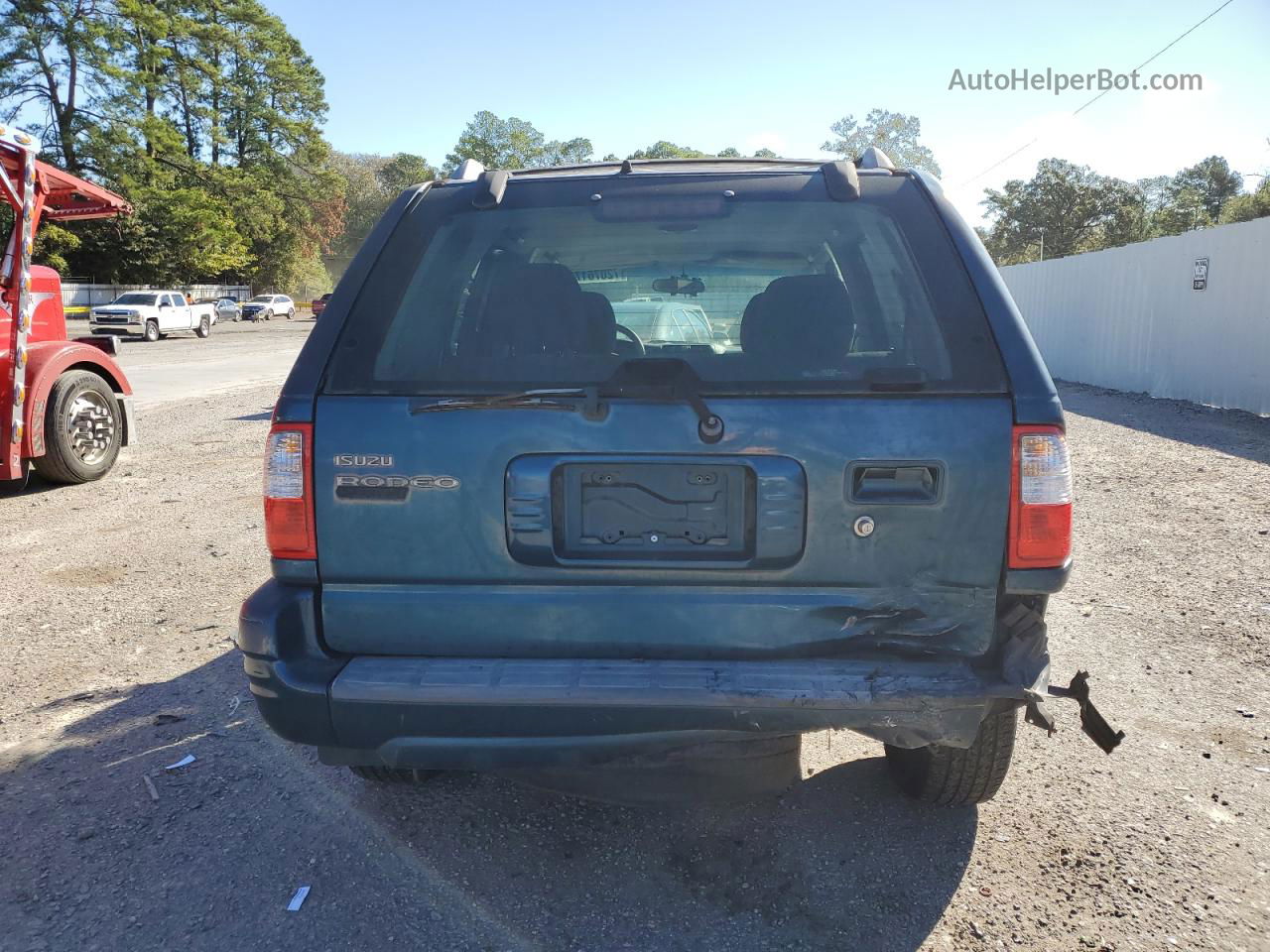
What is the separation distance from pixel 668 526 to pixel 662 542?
0.04m

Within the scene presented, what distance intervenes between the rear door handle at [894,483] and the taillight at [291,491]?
52.9 inches

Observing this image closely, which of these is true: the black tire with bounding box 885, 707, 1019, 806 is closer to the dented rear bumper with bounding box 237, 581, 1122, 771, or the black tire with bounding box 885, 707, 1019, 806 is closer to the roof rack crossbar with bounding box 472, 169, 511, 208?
the dented rear bumper with bounding box 237, 581, 1122, 771

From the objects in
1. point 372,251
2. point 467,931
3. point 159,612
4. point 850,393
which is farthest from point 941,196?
point 159,612

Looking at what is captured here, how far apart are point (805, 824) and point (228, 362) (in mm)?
22470

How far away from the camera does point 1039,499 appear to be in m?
2.28

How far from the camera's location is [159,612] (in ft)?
16.3

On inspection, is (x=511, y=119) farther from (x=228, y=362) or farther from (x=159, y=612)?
(x=159, y=612)

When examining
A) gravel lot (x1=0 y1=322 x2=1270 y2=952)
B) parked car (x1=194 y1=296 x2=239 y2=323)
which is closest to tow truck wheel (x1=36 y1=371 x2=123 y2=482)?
gravel lot (x1=0 y1=322 x2=1270 y2=952)

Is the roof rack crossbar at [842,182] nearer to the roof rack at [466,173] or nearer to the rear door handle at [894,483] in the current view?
the rear door handle at [894,483]

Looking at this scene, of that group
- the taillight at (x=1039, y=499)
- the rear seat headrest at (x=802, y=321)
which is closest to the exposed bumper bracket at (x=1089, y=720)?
the taillight at (x=1039, y=499)

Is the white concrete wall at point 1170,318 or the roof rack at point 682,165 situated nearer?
the roof rack at point 682,165

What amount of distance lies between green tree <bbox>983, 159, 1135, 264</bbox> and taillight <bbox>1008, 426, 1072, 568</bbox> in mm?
59452

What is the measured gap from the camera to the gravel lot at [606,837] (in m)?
2.46

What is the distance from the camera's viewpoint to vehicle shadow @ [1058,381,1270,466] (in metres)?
10.0
